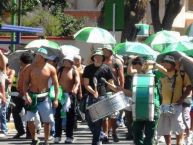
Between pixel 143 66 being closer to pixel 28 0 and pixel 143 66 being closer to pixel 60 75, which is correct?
pixel 60 75

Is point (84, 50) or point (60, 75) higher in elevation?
point (60, 75)

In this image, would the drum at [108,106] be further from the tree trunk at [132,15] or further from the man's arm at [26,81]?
→ the tree trunk at [132,15]

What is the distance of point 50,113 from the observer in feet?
46.5

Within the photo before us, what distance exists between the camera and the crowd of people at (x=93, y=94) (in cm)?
1211

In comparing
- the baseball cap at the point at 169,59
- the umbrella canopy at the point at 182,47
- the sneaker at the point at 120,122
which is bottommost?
the sneaker at the point at 120,122

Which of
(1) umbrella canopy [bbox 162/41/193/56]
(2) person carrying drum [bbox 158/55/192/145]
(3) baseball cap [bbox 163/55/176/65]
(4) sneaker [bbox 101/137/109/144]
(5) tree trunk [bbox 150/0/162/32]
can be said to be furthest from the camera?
(5) tree trunk [bbox 150/0/162/32]

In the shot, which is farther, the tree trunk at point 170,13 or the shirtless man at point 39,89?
the tree trunk at point 170,13

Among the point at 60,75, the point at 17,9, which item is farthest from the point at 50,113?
the point at 17,9

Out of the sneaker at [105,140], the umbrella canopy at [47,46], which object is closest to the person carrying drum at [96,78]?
the sneaker at [105,140]

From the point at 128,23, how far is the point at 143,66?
72.3 feet

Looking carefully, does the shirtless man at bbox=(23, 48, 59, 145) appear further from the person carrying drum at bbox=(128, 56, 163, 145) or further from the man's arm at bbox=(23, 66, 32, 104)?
the person carrying drum at bbox=(128, 56, 163, 145)

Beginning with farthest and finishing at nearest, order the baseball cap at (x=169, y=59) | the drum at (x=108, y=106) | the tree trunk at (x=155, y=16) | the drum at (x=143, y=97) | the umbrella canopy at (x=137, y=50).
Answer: the tree trunk at (x=155, y=16) < the umbrella canopy at (x=137, y=50) < the baseball cap at (x=169, y=59) < the drum at (x=108, y=106) < the drum at (x=143, y=97)

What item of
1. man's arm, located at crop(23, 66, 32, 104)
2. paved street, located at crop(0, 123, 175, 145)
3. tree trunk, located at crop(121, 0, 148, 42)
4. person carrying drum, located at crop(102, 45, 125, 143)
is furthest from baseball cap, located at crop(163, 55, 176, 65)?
tree trunk, located at crop(121, 0, 148, 42)

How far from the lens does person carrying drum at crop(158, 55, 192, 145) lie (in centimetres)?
1284
